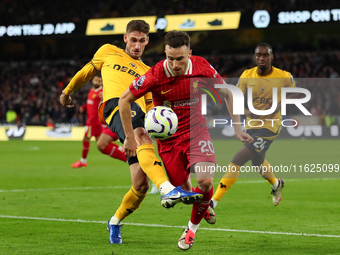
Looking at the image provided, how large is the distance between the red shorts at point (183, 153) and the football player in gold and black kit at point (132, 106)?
6.9 inches

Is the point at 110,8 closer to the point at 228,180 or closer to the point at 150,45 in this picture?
the point at 150,45

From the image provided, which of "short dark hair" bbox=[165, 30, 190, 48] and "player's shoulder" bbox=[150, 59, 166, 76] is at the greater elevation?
"short dark hair" bbox=[165, 30, 190, 48]

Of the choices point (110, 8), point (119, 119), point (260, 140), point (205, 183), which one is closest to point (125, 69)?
point (119, 119)

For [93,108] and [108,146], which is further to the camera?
[93,108]

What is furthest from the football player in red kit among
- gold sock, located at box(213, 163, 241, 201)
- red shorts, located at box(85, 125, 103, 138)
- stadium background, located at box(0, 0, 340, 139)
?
stadium background, located at box(0, 0, 340, 139)

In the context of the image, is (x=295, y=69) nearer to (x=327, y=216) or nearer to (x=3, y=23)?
(x=3, y=23)

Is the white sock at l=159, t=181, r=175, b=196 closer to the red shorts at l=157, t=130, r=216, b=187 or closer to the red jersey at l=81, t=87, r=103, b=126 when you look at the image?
the red shorts at l=157, t=130, r=216, b=187

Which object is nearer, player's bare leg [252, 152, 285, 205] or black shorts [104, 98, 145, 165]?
black shorts [104, 98, 145, 165]

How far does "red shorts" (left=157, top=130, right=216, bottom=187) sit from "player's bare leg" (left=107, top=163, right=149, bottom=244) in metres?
0.29

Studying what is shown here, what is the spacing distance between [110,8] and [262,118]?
26204 millimetres

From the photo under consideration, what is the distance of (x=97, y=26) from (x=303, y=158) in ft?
57.3

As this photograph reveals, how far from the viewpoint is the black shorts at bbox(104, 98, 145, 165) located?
4.93 meters

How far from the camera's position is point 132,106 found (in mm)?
5152

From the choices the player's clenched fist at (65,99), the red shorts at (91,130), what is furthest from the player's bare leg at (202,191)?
the red shorts at (91,130)
